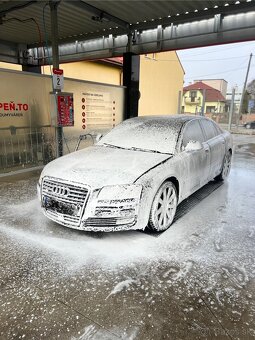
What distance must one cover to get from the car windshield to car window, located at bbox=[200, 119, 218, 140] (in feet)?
2.56

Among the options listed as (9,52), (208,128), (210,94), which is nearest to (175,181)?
(208,128)

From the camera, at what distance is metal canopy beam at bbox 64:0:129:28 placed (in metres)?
6.01

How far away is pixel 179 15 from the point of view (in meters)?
6.77

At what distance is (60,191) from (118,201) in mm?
698

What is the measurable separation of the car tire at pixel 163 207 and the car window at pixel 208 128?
168 cm

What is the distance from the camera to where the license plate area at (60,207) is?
9.37 feet

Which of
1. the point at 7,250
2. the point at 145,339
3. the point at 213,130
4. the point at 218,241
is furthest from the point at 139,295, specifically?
the point at 213,130

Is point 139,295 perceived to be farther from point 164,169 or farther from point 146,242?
point 164,169

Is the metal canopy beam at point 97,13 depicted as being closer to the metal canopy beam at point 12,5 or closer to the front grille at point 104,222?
the metal canopy beam at point 12,5

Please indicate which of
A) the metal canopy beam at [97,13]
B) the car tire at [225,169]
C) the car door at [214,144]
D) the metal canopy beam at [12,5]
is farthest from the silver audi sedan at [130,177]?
the metal canopy beam at [12,5]

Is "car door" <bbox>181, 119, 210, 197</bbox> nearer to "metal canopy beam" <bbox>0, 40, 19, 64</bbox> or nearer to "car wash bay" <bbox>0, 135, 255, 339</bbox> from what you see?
"car wash bay" <bbox>0, 135, 255, 339</bbox>

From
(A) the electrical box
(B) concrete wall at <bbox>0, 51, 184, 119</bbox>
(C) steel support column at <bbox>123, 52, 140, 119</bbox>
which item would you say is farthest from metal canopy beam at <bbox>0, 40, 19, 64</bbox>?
(A) the electrical box

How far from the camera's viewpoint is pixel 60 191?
2.97 m

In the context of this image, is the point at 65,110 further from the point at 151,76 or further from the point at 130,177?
the point at 151,76
